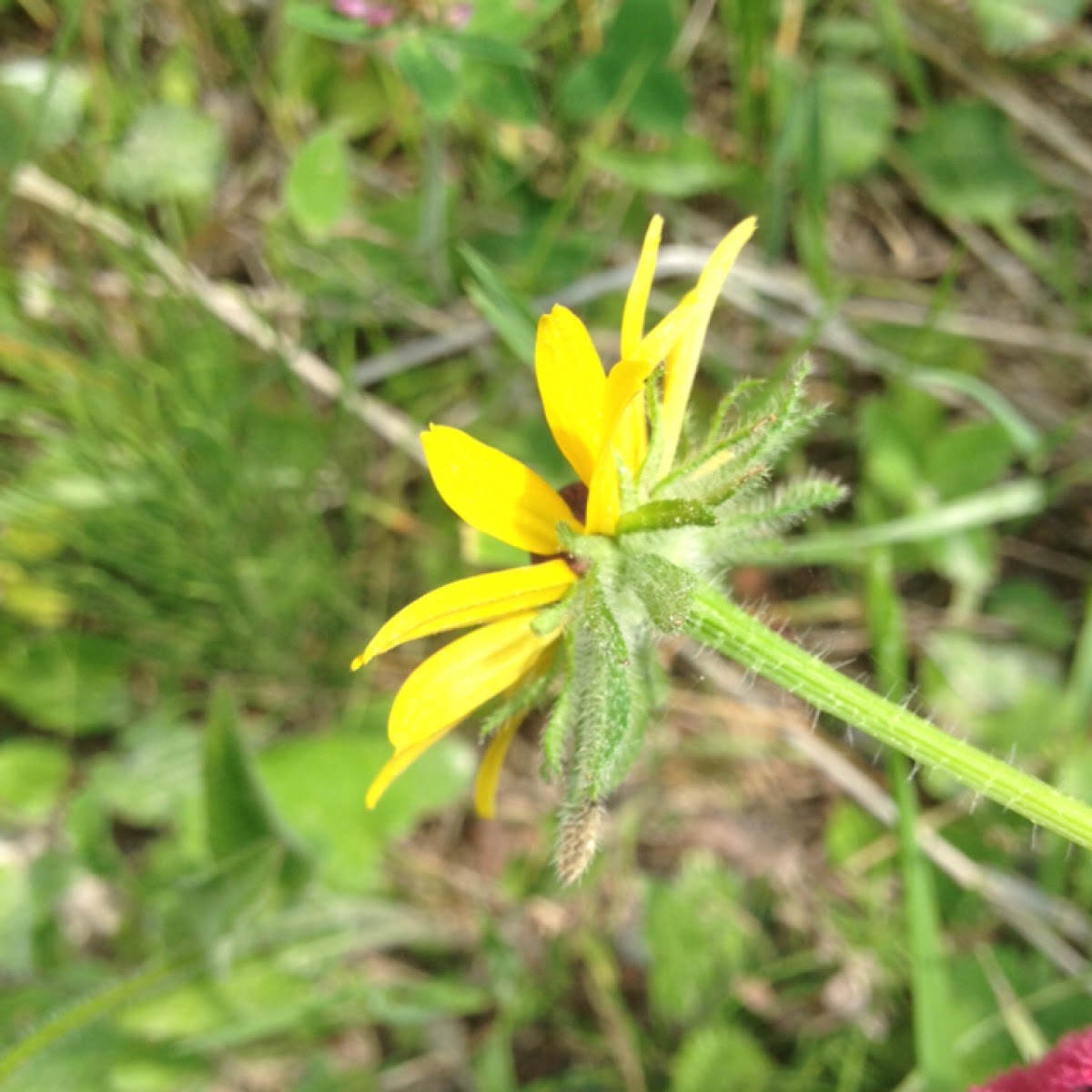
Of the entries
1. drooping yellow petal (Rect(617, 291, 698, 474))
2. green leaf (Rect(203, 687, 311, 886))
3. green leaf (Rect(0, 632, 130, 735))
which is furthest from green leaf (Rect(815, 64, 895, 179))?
green leaf (Rect(0, 632, 130, 735))

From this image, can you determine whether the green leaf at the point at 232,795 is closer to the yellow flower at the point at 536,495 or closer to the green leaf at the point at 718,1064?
the yellow flower at the point at 536,495

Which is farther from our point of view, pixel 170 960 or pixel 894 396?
pixel 894 396

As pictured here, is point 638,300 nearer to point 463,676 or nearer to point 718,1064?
point 463,676

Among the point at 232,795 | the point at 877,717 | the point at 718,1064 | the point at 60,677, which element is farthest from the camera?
the point at 60,677

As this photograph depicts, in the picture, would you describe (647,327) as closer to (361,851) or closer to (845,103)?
(845,103)

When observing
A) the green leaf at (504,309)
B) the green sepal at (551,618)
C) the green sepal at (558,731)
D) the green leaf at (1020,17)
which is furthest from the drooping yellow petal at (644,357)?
the green leaf at (1020,17)

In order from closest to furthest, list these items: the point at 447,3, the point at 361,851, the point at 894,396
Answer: the point at 447,3 < the point at 361,851 < the point at 894,396

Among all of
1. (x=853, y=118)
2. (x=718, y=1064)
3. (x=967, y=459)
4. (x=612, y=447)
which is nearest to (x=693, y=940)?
(x=718, y=1064)

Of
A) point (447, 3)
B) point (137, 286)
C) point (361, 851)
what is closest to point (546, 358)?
point (447, 3)
